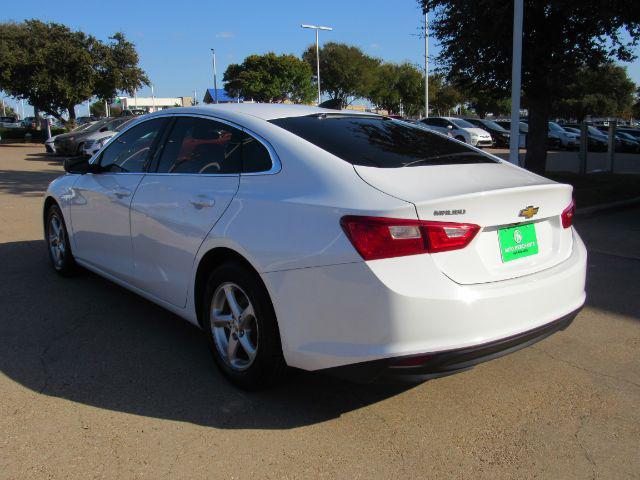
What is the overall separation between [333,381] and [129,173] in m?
2.21

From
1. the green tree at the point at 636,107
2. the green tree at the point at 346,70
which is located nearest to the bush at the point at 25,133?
the green tree at the point at 346,70

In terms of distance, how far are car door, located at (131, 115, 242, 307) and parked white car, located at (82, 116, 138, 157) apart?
1554cm

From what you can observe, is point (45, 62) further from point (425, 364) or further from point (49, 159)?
point (425, 364)

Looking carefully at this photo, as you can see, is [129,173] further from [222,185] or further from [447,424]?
[447,424]

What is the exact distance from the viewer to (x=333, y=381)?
3.60 m

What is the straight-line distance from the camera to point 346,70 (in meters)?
57.9

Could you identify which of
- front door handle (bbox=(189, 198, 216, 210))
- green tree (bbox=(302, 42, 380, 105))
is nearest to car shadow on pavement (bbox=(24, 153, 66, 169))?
front door handle (bbox=(189, 198, 216, 210))

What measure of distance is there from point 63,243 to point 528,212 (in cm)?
434

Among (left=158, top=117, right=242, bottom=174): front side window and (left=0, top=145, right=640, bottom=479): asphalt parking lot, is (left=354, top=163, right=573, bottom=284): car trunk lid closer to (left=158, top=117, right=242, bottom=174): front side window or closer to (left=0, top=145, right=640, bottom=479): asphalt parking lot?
(left=0, top=145, right=640, bottom=479): asphalt parking lot

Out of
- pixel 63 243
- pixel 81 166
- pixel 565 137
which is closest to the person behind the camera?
pixel 81 166

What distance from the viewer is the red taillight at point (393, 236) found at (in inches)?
103

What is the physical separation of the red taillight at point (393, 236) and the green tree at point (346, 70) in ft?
184

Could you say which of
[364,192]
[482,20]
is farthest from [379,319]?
[482,20]

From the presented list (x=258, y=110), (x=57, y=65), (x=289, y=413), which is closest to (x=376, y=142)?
(x=258, y=110)
